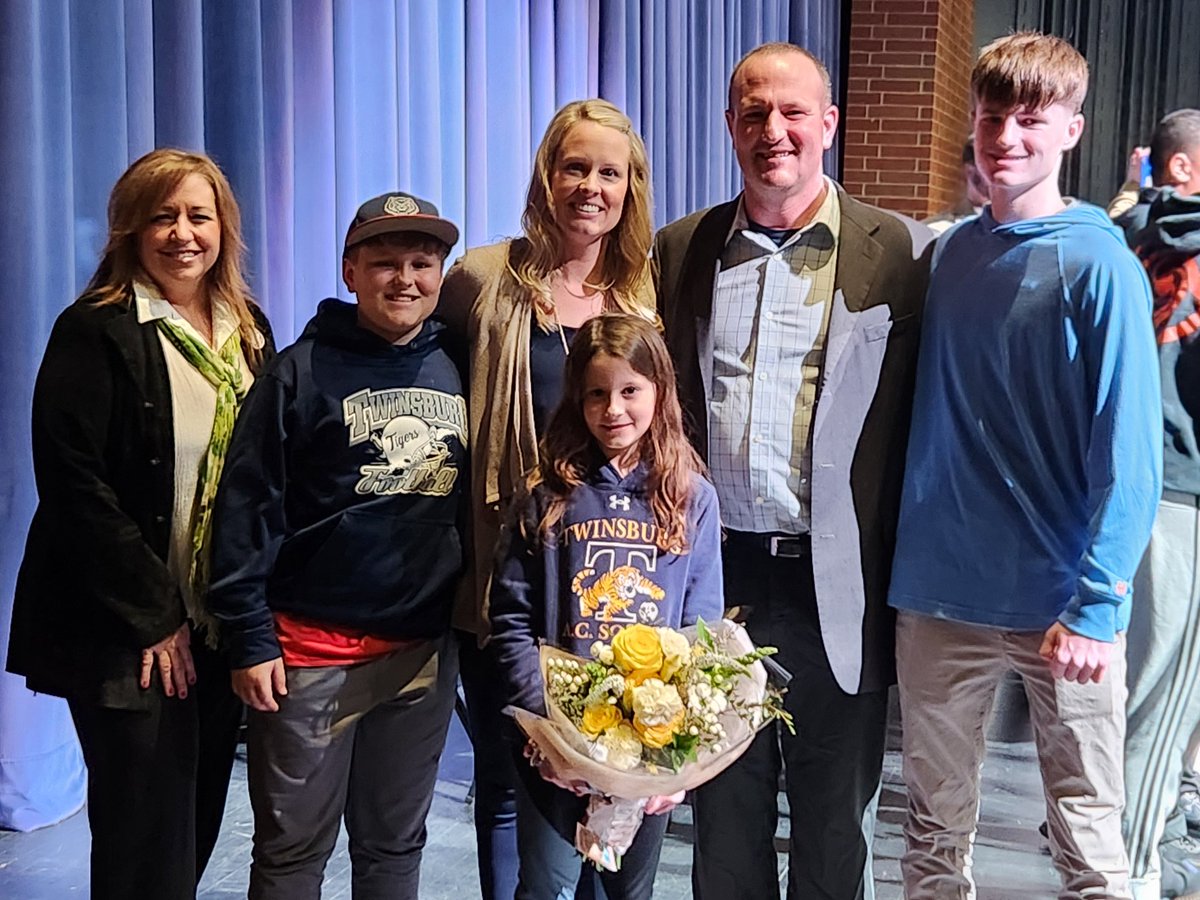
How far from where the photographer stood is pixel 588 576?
6.37ft

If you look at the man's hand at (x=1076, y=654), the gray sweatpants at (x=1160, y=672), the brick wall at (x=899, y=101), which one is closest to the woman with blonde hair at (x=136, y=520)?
the man's hand at (x=1076, y=654)

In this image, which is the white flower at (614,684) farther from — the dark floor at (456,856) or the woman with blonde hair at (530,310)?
the dark floor at (456,856)

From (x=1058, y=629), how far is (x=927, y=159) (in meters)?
5.88

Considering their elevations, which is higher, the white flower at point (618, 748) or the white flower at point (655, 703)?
the white flower at point (655, 703)

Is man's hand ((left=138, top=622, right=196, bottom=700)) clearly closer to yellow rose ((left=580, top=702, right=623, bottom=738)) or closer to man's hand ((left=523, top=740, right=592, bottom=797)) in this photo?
man's hand ((left=523, top=740, right=592, bottom=797))

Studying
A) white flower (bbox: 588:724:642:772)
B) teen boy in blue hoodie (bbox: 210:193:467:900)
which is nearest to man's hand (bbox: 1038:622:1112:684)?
white flower (bbox: 588:724:642:772)

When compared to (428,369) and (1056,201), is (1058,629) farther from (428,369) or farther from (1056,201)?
(428,369)

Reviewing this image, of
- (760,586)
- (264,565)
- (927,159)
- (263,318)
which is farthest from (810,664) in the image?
(927,159)

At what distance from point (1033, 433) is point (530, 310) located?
0.79 metres

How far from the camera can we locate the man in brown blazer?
79.8 inches

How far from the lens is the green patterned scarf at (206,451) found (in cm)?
199

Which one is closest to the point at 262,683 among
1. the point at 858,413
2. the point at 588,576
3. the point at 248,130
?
the point at 588,576

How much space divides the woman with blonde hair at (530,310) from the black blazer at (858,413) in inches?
6.0

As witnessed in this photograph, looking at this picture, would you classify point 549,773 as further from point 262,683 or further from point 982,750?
point 982,750
